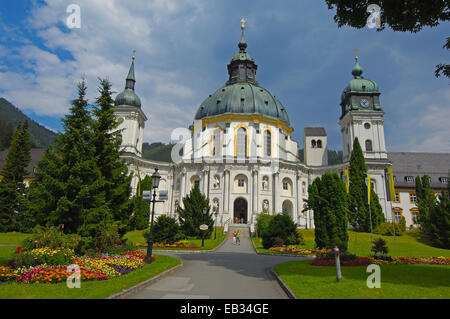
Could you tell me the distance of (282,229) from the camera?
26.0 metres

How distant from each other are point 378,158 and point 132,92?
4770 centimetres

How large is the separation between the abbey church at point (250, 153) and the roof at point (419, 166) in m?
0.34

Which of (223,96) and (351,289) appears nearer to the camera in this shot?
(351,289)

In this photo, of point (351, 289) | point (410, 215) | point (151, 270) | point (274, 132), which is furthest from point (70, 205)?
point (410, 215)

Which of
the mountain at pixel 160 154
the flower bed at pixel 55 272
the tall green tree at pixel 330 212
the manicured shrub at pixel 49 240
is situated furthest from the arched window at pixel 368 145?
the mountain at pixel 160 154

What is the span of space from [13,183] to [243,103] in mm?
38198

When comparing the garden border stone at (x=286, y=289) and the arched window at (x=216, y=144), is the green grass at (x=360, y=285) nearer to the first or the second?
the garden border stone at (x=286, y=289)

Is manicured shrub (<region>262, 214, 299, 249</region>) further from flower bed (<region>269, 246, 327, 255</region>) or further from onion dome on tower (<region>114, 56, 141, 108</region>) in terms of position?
onion dome on tower (<region>114, 56, 141, 108</region>)

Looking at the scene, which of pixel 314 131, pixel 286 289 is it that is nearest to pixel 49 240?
pixel 286 289

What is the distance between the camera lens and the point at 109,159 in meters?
19.0

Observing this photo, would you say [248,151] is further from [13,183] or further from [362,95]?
[13,183]

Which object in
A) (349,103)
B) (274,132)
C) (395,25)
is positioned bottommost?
(395,25)

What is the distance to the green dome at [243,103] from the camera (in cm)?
5478
